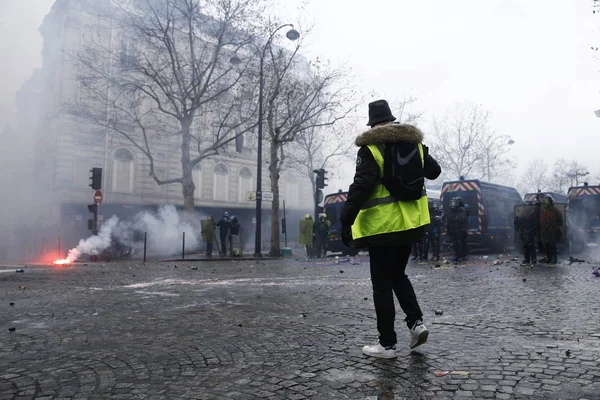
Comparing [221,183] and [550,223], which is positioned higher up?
[221,183]

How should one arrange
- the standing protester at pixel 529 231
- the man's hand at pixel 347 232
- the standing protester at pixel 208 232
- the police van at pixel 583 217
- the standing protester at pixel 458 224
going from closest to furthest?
the man's hand at pixel 347 232, the standing protester at pixel 529 231, the standing protester at pixel 458 224, the police van at pixel 583 217, the standing protester at pixel 208 232

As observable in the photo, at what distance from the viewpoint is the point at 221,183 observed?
42.8 metres

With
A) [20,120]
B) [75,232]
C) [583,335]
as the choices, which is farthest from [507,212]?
[20,120]

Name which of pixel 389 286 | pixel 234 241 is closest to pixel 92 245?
pixel 234 241

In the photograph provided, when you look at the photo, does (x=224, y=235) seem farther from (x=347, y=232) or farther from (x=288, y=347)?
(x=347, y=232)

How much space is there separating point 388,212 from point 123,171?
35760 millimetres

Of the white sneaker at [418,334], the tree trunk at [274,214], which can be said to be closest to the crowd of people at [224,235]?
the tree trunk at [274,214]

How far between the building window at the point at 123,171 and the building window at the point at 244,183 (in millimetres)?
10168

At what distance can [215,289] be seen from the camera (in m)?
8.16

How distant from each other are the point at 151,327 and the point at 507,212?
20.2m

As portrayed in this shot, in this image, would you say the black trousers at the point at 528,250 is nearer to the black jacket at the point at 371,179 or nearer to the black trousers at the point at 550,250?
the black trousers at the point at 550,250

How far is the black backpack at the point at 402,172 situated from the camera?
3.60 meters

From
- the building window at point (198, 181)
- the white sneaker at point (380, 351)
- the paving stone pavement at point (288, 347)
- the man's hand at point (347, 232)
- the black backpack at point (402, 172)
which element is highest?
the building window at point (198, 181)

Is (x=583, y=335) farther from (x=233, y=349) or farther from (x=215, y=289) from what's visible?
(x=215, y=289)
